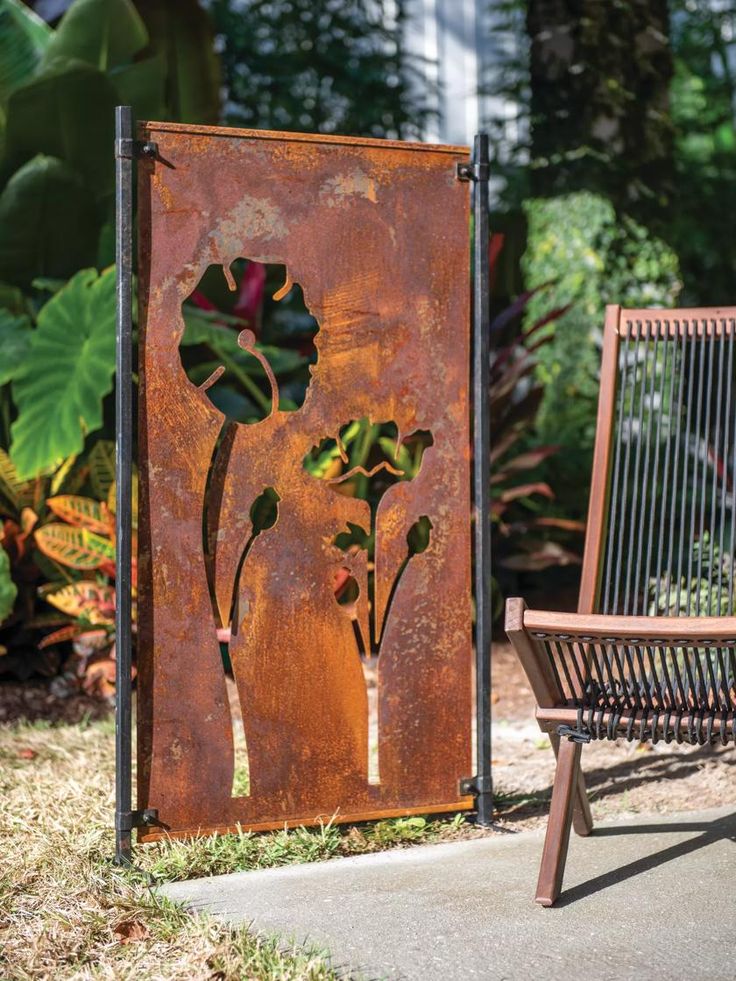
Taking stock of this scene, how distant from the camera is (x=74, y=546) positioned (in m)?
4.37

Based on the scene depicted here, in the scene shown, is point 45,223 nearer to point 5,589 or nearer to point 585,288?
point 5,589

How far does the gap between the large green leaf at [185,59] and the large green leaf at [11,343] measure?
2.13 meters

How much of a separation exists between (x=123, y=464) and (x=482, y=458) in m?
0.94

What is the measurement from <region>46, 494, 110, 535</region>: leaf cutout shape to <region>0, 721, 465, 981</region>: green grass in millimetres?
1001

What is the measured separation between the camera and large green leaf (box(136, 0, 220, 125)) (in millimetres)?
6168

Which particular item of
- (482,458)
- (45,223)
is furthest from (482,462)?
(45,223)

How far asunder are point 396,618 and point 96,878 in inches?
37.4

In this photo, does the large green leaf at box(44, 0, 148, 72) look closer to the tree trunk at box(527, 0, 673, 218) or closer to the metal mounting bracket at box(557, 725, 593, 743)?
the tree trunk at box(527, 0, 673, 218)

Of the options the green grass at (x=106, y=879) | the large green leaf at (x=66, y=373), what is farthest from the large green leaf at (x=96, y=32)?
the green grass at (x=106, y=879)

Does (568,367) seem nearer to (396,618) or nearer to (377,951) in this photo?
(396,618)

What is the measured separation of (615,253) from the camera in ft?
20.1

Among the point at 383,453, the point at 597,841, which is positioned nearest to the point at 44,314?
the point at 383,453

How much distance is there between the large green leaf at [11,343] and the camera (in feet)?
14.2

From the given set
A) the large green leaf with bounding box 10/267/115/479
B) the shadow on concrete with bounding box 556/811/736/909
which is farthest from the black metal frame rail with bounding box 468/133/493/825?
the large green leaf with bounding box 10/267/115/479
